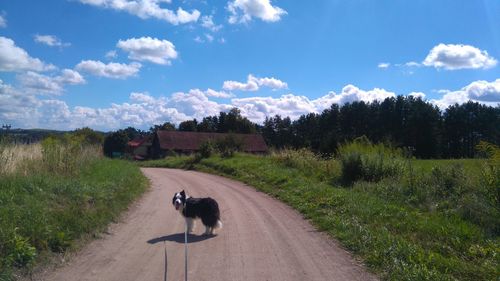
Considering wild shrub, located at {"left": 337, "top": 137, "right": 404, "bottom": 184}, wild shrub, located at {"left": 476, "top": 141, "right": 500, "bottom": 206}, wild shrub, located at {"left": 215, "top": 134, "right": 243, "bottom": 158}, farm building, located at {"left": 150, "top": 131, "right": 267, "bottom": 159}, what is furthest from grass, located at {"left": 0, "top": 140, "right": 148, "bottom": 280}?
farm building, located at {"left": 150, "top": 131, "right": 267, "bottom": 159}

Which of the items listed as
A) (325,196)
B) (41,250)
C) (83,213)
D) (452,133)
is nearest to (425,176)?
(325,196)

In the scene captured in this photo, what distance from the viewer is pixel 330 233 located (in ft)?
34.3

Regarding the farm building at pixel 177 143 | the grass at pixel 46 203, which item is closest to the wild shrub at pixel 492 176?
the grass at pixel 46 203

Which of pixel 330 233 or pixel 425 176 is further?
pixel 425 176

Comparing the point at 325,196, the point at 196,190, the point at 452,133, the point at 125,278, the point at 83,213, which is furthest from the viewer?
the point at 452,133

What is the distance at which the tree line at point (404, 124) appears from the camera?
7944cm

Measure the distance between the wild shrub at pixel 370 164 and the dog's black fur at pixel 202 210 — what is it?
9.63 metres

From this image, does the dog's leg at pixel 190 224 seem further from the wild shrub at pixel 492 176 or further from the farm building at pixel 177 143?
the farm building at pixel 177 143

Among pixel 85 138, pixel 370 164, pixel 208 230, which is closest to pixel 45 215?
pixel 208 230

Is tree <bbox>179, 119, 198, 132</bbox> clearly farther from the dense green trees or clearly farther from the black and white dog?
the black and white dog

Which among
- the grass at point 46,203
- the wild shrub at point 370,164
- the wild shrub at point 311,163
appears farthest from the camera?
the wild shrub at point 311,163

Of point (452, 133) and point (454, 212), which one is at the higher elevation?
point (452, 133)

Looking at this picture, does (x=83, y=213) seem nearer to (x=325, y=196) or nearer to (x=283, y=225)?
(x=283, y=225)

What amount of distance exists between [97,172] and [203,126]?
274 ft
